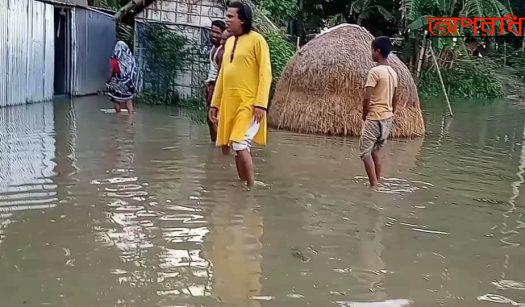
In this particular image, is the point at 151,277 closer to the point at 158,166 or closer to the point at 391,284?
the point at 391,284

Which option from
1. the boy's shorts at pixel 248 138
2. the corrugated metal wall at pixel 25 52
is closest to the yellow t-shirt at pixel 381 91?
the boy's shorts at pixel 248 138

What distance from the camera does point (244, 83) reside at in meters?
5.40

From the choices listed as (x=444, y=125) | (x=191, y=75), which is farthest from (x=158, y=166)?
(x=444, y=125)

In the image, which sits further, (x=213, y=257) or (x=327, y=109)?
(x=327, y=109)

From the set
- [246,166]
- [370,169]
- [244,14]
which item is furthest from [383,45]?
[246,166]

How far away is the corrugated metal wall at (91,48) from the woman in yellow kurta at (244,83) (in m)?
8.67

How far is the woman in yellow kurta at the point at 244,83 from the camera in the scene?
209 inches

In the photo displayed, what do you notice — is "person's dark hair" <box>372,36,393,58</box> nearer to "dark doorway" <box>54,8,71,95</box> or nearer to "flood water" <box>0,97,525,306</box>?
"flood water" <box>0,97,525,306</box>

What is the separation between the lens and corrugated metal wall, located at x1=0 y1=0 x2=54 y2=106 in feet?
33.4

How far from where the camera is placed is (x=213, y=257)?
3.66m

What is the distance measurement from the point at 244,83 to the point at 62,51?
29.5 feet

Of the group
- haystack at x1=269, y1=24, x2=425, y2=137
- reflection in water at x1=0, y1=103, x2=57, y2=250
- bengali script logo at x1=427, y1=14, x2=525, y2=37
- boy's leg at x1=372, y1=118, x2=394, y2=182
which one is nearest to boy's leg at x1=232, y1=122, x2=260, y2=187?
boy's leg at x1=372, y1=118, x2=394, y2=182

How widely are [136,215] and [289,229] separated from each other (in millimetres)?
1076

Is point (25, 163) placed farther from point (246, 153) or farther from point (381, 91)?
A: point (381, 91)
